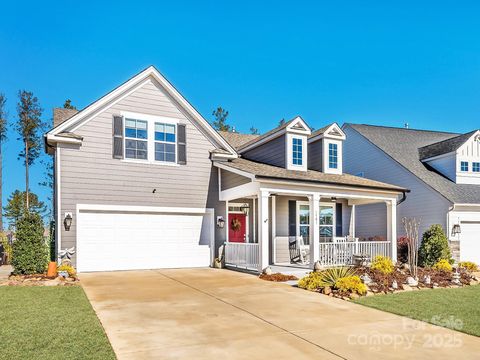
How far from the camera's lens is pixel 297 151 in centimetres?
1630

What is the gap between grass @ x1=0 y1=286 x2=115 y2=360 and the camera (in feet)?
16.6

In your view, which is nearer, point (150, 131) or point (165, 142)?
point (150, 131)

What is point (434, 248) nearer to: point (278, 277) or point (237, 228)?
point (278, 277)

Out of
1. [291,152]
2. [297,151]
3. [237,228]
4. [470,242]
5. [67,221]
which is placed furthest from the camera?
[470,242]

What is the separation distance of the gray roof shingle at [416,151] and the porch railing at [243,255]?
950 centimetres

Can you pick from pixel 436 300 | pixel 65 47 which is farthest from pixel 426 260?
pixel 65 47

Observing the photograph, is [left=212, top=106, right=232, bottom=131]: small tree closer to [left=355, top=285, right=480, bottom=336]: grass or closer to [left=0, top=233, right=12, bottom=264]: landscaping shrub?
[left=0, top=233, right=12, bottom=264]: landscaping shrub

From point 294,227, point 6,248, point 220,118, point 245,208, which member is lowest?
point 6,248

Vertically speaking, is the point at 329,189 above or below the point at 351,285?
above

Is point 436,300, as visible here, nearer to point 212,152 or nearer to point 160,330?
point 160,330

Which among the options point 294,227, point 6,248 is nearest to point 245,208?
point 294,227

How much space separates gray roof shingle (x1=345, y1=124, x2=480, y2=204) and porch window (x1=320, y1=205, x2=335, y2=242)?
480 cm

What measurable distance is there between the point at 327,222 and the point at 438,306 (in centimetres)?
989

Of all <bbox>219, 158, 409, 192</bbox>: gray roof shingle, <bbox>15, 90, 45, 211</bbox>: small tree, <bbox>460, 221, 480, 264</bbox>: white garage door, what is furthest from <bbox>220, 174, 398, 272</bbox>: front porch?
<bbox>15, 90, 45, 211</bbox>: small tree
